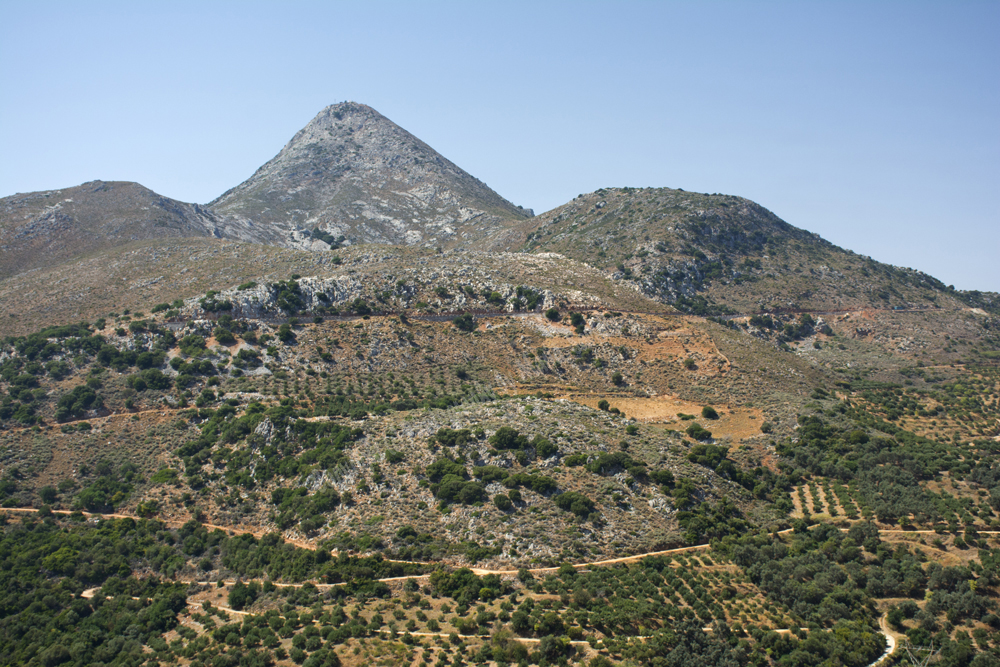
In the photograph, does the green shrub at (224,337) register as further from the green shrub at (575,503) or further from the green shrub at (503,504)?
the green shrub at (575,503)

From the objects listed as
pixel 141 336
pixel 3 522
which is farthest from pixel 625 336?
pixel 3 522

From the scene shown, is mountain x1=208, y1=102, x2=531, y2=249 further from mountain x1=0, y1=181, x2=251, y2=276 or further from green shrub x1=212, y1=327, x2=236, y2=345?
green shrub x1=212, y1=327, x2=236, y2=345

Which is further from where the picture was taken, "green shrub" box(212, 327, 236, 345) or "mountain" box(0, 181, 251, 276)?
"mountain" box(0, 181, 251, 276)

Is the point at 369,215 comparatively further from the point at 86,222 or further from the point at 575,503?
the point at 575,503

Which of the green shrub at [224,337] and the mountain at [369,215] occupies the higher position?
the mountain at [369,215]

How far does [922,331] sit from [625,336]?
212ft

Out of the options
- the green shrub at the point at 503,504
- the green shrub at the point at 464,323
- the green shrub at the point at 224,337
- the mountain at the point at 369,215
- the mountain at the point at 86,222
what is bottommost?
the green shrub at the point at 503,504

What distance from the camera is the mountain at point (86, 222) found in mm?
113062

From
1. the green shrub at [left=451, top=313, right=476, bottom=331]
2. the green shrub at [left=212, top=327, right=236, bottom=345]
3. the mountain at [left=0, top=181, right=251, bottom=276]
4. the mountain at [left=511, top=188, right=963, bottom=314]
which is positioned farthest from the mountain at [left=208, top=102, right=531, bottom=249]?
the green shrub at [left=212, top=327, right=236, bottom=345]

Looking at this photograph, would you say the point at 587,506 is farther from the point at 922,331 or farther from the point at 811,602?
the point at 922,331

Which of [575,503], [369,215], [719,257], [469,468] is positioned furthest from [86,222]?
[719,257]

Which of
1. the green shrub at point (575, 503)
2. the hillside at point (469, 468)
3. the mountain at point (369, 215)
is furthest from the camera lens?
the mountain at point (369, 215)

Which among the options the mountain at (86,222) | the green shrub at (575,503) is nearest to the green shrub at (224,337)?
the green shrub at (575,503)

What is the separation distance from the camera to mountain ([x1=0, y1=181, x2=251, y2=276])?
11306 cm
